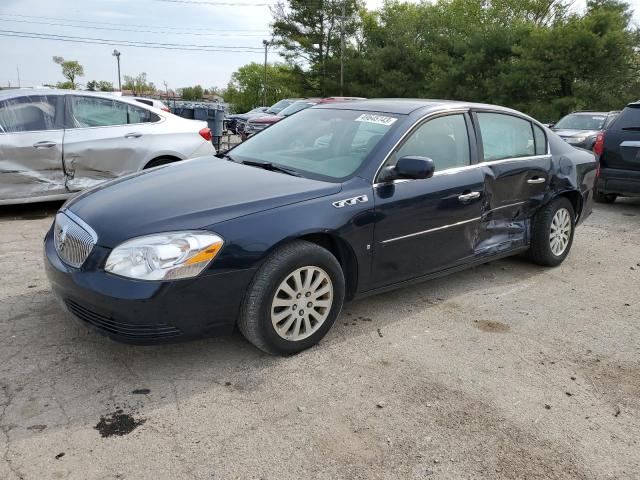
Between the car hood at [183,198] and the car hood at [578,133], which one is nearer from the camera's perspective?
the car hood at [183,198]

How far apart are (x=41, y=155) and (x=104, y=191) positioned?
3.27 m

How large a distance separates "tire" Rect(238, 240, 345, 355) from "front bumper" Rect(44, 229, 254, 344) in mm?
95

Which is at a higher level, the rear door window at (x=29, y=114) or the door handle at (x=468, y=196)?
the rear door window at (x=29, y=114)

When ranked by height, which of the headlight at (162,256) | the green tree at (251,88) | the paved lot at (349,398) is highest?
the green tree at (251,88)

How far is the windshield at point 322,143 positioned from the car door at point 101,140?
9.08ft

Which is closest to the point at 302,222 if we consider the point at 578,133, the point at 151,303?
the point at 151,303

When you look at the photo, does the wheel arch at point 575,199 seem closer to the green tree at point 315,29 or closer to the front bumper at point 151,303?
the front bumper at point 151,303

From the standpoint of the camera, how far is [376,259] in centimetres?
355

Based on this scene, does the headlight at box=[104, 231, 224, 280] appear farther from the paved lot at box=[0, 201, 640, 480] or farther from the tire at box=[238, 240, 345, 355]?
the paved lot at box=[0, 201, 640, 480]

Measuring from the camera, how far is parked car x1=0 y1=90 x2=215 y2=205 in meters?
6.12

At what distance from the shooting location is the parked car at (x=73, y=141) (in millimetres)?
6117

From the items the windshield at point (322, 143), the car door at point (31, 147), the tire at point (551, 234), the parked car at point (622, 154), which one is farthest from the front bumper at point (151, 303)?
the parked car at point (622, 154)

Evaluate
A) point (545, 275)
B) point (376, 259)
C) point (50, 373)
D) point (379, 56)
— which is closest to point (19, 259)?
point (50, 373)

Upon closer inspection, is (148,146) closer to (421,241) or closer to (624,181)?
(421,241)
